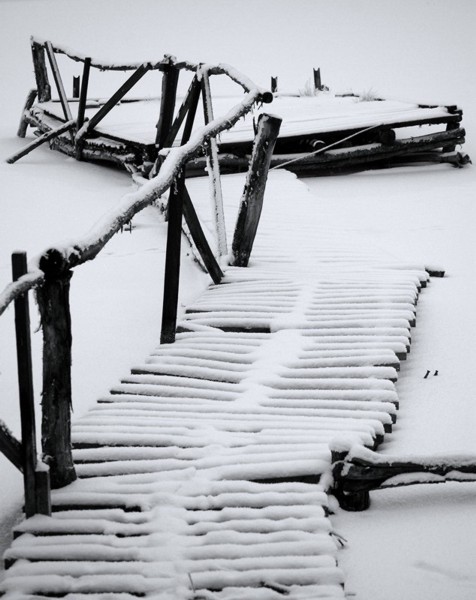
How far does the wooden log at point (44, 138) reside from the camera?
10523 mm

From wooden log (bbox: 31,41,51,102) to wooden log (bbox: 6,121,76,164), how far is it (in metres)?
1.95

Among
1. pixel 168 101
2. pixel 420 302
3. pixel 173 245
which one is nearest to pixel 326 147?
pixel 168 101

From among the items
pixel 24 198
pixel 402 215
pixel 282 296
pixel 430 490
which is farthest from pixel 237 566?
pixel 24 198

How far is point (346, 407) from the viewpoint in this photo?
3.87 metres

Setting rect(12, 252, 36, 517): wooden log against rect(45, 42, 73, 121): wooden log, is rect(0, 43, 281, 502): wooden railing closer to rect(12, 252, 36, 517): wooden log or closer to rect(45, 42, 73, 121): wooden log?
rect(12, 252, 36, 517): wooden log

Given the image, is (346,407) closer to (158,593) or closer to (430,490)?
(430,490)

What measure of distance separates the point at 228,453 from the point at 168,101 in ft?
19.7

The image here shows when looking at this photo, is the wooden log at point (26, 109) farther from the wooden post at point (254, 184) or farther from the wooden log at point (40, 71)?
the wooden post at point (254, 184)

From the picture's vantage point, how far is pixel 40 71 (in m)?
13.0

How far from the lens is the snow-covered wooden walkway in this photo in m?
2.75

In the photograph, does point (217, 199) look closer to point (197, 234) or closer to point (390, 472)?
point (197, 234)

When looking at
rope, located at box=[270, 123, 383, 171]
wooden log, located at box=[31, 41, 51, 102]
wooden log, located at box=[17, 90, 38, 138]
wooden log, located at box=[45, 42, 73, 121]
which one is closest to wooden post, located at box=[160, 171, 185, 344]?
rope, located at box=[270, 123, 383, 171]

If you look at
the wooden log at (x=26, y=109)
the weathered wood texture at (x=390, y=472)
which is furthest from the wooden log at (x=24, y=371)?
the wooden log at (x=26, y=109)

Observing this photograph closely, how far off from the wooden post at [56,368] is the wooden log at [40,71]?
1016 cm
